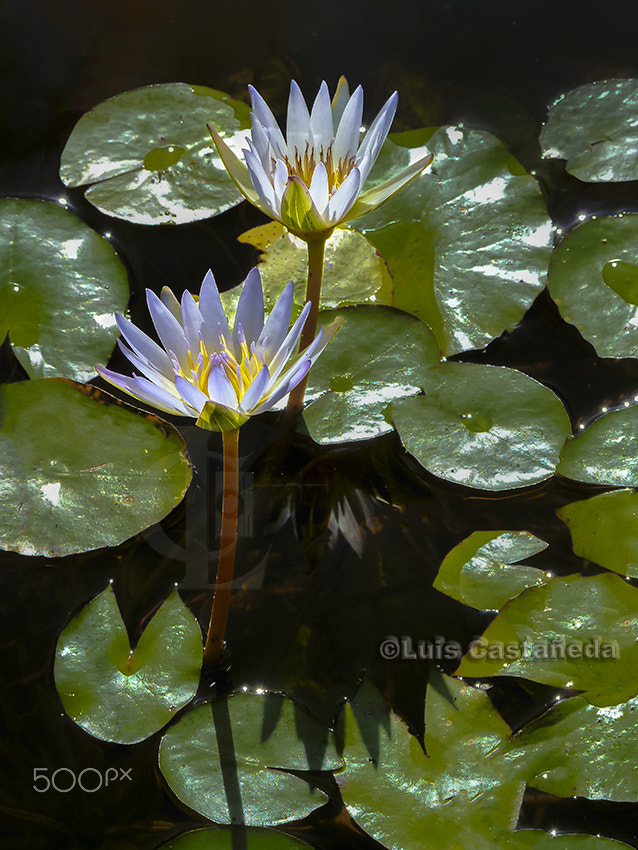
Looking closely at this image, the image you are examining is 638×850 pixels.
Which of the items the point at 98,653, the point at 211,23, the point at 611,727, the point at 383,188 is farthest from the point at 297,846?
the point at 211,23

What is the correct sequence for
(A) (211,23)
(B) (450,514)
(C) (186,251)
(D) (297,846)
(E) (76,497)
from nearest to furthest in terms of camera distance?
(D) (297,846), (E) (76,497), (B) (450,514), (C) (186,251), (A) (211,23)

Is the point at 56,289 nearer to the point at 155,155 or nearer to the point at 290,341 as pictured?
the point at 155,155

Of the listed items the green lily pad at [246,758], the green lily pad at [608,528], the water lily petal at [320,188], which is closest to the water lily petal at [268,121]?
the water lily petal at [320,188]

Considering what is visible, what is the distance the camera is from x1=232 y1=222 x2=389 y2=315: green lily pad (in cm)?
234

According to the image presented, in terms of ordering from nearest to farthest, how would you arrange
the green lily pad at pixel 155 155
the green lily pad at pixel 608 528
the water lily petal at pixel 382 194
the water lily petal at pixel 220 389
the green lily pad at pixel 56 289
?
the water lily petal at pixel 220 389, the water lily petal at pixel 382 194, the green lily pad at pixel 608 528, the green lily pad at pixel 56 289, the green lily pad at pixel 155 155

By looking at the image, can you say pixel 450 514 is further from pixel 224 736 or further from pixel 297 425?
pixel 224 736

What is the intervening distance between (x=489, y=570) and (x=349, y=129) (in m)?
1.27

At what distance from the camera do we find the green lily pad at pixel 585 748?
1.68m

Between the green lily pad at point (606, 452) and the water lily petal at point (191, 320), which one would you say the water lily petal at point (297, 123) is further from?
the green lily pad at point (606, 452)

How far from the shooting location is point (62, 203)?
8.73ft

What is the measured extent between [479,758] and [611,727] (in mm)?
335

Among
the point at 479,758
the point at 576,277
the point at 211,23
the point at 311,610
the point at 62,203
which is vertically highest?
the point at 211,23

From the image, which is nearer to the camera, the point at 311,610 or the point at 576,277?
the point at 311,610

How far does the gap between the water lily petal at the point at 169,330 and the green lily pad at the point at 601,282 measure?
4.43 ft
